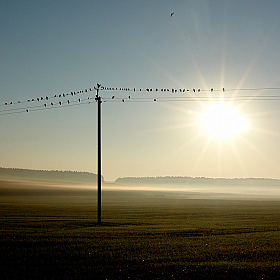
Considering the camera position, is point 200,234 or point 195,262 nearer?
point 195,262

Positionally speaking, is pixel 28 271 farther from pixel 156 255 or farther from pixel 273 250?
pixel 273 250

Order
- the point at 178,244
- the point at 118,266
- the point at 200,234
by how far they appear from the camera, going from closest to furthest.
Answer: the point at 118,266
the point at 178,244
the point at 200,234

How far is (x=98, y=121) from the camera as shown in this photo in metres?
33.8

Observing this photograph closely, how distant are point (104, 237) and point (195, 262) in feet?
29.6

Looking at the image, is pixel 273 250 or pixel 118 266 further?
pixel 273 250

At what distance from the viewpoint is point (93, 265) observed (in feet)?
47.6

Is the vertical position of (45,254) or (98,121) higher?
(98,121)

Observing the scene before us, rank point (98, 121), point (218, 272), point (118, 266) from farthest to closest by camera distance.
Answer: point (98, 121) → point (118, 266) → point (218, 272)

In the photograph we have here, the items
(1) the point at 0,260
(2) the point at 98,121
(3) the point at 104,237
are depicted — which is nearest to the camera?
(1) the point at 0,260

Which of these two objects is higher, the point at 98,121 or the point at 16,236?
the point at 98,121

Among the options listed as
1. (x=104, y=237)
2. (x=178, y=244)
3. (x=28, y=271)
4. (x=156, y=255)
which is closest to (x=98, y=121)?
(x=104, y=237)

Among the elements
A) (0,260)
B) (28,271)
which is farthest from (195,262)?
(0,260)

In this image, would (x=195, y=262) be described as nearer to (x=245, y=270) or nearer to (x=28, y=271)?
(x=245, y=270)

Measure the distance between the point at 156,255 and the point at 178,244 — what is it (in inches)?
151
